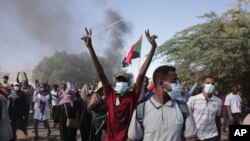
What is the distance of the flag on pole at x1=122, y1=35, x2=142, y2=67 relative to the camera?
1123cm

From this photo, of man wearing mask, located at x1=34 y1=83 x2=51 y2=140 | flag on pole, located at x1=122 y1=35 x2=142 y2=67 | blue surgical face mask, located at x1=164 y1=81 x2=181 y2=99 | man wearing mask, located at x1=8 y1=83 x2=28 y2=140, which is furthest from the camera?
man wearing mask, located at x1=34 y1=83 x2=51 y2=140

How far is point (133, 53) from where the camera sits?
11.5 meters

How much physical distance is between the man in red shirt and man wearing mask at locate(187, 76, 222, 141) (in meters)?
1.80

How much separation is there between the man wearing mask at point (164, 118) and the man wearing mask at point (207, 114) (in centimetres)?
304

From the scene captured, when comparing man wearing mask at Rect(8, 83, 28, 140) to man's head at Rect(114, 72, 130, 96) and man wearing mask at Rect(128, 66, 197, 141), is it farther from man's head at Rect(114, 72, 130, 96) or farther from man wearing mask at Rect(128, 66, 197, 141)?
man wearing mask at Rect(128, 66, 197, 141)

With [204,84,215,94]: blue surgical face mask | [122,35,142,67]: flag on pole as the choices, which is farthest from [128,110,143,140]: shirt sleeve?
[122,35,142,67]: flag on pole

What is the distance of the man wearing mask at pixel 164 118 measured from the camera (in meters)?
3.71

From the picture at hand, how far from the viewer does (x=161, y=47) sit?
Answer: 18.9 metres

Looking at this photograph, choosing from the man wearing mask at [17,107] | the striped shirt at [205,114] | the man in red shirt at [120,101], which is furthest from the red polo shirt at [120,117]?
the man wearing mask at [17,107]

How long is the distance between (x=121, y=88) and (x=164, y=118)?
5.95ft

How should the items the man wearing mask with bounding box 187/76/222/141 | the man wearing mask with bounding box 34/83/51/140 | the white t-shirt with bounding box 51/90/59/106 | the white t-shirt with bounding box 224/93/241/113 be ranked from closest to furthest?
the man wearing mask with bounding box 187/76/222/141
the white t-shirt with bounding box 224/93/241/113
the man wearing mask with bounding box 34/83/51/140
the white t-shirt with bounding box 51/90/59/106

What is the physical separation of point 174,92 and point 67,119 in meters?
6.16

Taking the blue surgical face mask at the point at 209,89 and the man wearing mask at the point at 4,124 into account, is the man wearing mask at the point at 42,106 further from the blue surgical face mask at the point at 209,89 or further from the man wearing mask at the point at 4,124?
the man wearing mask at the point at 4,124

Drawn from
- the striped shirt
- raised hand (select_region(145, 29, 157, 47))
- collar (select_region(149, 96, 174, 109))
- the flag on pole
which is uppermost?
the flag on pole
